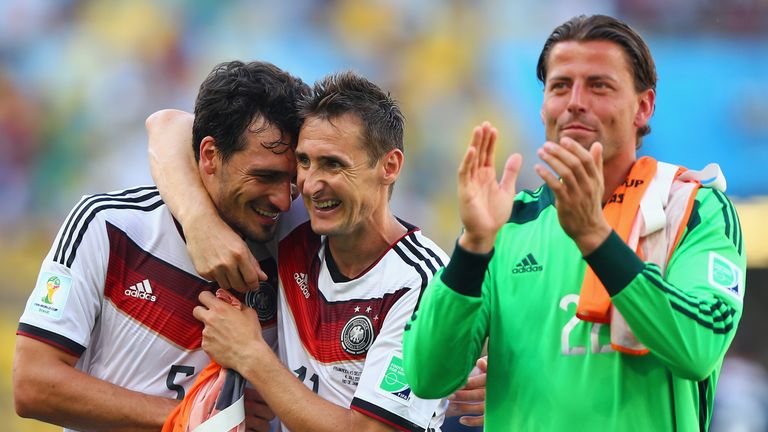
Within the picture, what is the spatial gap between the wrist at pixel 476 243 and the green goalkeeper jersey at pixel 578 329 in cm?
2

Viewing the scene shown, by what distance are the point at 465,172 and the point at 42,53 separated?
24.4 feet

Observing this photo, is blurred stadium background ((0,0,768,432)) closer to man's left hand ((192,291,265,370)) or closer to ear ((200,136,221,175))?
ear ((200,136,221,175))

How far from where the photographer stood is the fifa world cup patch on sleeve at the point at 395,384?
11.0ft

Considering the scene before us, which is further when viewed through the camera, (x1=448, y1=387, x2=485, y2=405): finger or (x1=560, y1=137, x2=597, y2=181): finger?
(x1=448, y1=387, x2=485, y2=405): finger

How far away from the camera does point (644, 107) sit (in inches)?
118

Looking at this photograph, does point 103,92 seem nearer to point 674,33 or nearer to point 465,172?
point 674,33

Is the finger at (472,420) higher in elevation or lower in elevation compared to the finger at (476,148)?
lower

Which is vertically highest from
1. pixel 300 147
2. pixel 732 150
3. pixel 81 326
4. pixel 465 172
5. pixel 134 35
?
pixel 134 35

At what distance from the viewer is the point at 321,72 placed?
29.6ft

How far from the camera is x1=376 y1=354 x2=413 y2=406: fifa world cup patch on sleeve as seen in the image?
3.35 m

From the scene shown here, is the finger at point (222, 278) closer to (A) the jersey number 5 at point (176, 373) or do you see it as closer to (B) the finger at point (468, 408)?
(A) the jersey number 5 at point (176, 373)

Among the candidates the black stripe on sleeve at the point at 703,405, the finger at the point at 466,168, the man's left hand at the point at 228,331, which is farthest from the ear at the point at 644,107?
the man's left hand at the point at 228,331

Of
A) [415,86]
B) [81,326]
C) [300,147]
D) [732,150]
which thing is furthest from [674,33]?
[81,326]

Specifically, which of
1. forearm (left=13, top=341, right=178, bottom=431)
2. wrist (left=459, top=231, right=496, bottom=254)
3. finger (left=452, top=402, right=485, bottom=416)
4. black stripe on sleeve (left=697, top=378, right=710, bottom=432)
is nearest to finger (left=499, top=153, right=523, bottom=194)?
wrist (left=459, top=231, right=496, bottom=254)
